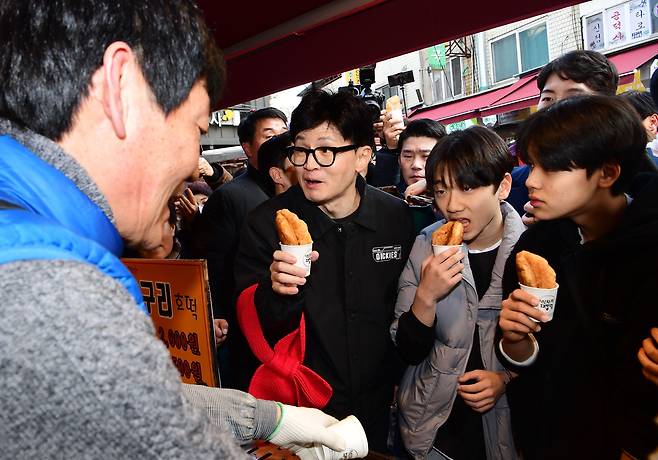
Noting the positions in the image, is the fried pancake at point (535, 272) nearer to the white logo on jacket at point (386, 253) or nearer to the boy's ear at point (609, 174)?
the boy's ear at point (609, 174)

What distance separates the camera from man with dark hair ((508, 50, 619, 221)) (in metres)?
3.45

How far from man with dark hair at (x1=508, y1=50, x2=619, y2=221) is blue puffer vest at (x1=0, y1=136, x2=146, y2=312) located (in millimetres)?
2983

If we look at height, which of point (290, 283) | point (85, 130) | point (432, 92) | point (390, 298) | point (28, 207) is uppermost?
point (432, 92)

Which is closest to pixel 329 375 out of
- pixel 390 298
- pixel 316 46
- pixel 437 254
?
pixel 390 298

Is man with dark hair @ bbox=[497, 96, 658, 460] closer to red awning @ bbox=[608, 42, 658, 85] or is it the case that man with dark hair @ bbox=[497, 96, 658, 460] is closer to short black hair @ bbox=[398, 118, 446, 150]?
short black hair @ bbox=[398, 118, 446, 150]

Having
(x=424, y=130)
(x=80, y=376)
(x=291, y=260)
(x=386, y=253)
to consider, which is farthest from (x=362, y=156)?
(x=80, y=376)

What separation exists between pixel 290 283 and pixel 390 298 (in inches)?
29.0

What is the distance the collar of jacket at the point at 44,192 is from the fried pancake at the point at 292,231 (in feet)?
4.95

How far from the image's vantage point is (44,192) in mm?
826

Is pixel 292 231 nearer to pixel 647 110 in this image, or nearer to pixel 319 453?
pixel 319 453

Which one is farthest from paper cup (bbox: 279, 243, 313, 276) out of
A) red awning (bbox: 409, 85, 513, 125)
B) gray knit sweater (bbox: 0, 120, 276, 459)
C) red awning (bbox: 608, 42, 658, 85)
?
red awning (bbox: 409, 85, 513, 125)

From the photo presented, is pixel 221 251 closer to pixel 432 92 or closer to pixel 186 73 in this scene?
pixel 186 73

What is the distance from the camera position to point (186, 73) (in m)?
1.06

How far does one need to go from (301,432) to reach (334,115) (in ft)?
6.55
